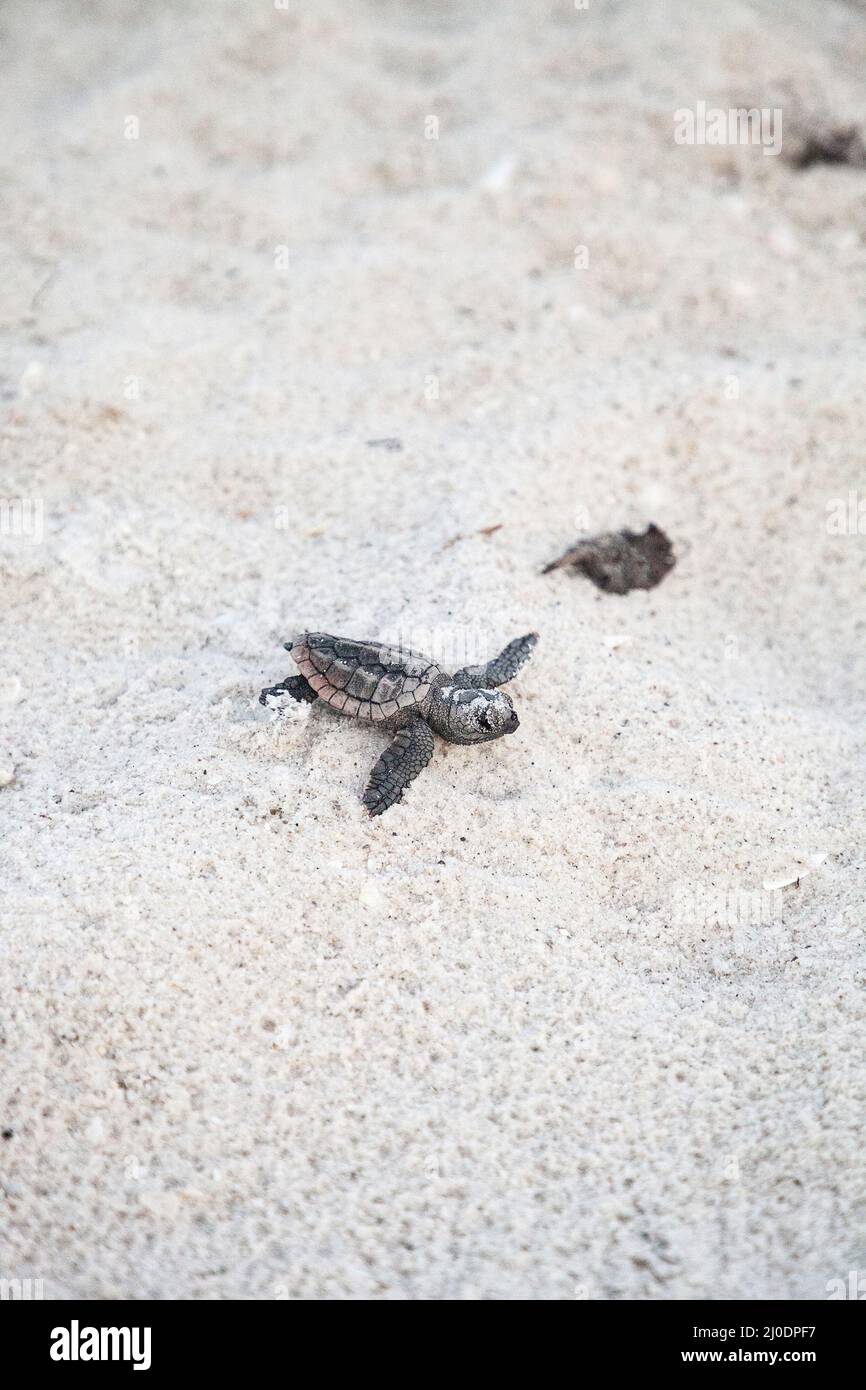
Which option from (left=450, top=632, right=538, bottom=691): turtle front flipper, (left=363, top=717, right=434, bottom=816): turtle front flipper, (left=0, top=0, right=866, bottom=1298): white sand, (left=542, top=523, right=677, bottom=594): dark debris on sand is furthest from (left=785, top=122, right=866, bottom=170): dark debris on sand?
(left=363, top=717, right=434, bottom=816): turtle front flipper

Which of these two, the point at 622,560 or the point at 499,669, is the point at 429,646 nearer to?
the point at 499,669

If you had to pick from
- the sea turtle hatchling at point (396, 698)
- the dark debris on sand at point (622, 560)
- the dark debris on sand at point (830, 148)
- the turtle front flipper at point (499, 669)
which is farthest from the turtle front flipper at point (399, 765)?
the dark debris on sand at point (830, 148)

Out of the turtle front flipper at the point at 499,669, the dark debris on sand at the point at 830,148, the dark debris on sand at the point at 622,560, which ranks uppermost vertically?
the dark debris on sand at the point at 830,148

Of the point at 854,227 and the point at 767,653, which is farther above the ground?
the point at 854,227

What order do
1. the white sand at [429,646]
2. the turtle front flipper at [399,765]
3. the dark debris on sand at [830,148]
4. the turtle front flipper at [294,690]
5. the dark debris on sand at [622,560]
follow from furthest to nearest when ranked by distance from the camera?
the dark debris on sand at [830,148] → the dark debris on sand at [622,560] → the turtle front flipper at [294,690] → the turtle front flipper at [399,765] → the white sand at [429,646]

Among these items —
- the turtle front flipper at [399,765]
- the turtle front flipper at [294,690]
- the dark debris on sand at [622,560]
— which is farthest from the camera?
the dark debris on sand at [622,560]

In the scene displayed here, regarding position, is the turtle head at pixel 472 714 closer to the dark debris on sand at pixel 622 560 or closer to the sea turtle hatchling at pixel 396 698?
the sea turtle hatchling at pixel 396 698
